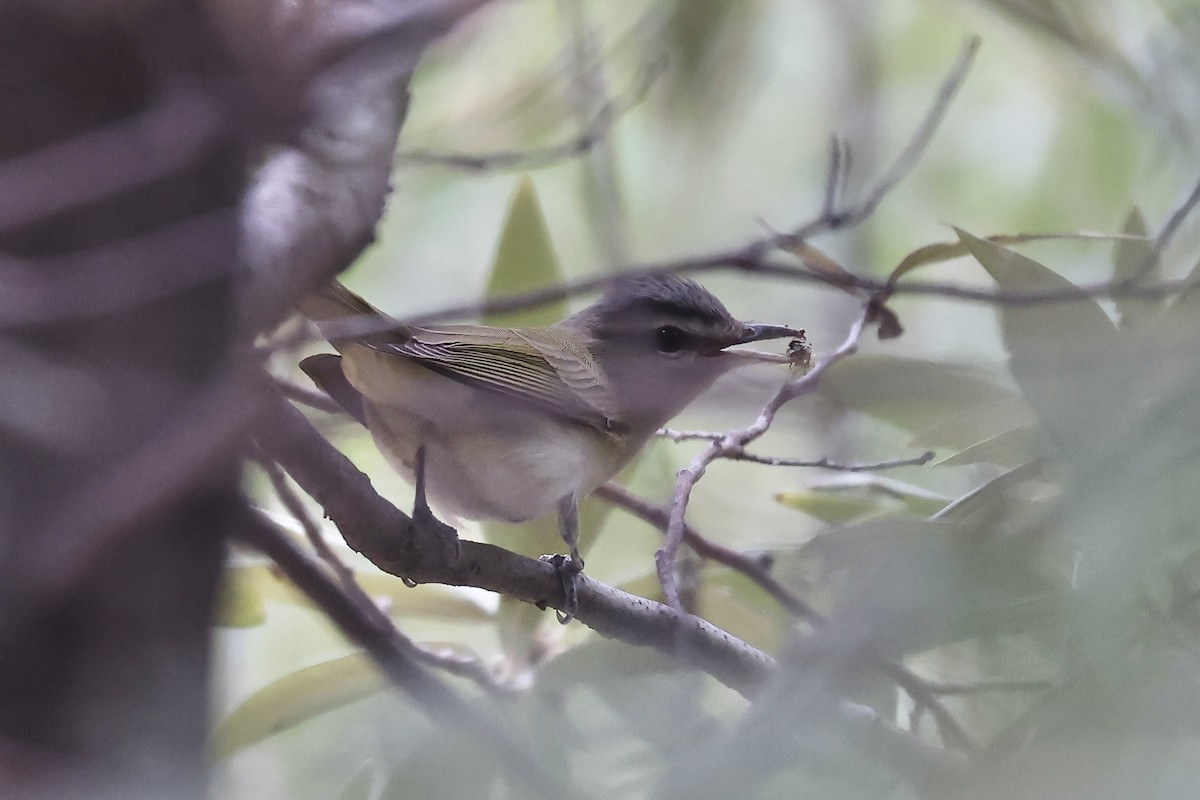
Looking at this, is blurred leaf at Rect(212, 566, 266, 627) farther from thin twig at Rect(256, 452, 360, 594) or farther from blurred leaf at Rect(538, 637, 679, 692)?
blurred leaf at Rect(538, 637, 679, 692)

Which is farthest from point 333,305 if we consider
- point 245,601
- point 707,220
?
point 707,220

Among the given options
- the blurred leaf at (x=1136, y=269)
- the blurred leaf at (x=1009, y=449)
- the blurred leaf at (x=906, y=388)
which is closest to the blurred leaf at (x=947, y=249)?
the blurred leaf at (x=1136, y=269)

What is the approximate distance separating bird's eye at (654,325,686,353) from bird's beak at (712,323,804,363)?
6cm

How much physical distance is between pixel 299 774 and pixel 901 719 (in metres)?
0.50

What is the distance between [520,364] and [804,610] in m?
0.91

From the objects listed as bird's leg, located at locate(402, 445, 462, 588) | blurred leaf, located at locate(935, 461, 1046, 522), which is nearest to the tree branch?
bird's leg, located at locate(402, 445, 462, 588)

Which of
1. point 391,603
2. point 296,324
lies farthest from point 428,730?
point 391,603

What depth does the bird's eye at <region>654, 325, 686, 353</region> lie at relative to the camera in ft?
5.77

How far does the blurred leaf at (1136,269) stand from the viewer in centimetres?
110

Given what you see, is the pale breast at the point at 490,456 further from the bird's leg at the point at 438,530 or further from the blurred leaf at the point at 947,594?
the blurred leaf at the point at 947,594

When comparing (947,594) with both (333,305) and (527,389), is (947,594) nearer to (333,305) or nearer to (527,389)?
(333,305)

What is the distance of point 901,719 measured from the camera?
0.65 metres

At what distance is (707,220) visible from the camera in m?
3.10

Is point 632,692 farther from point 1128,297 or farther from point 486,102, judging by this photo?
point 486,102
